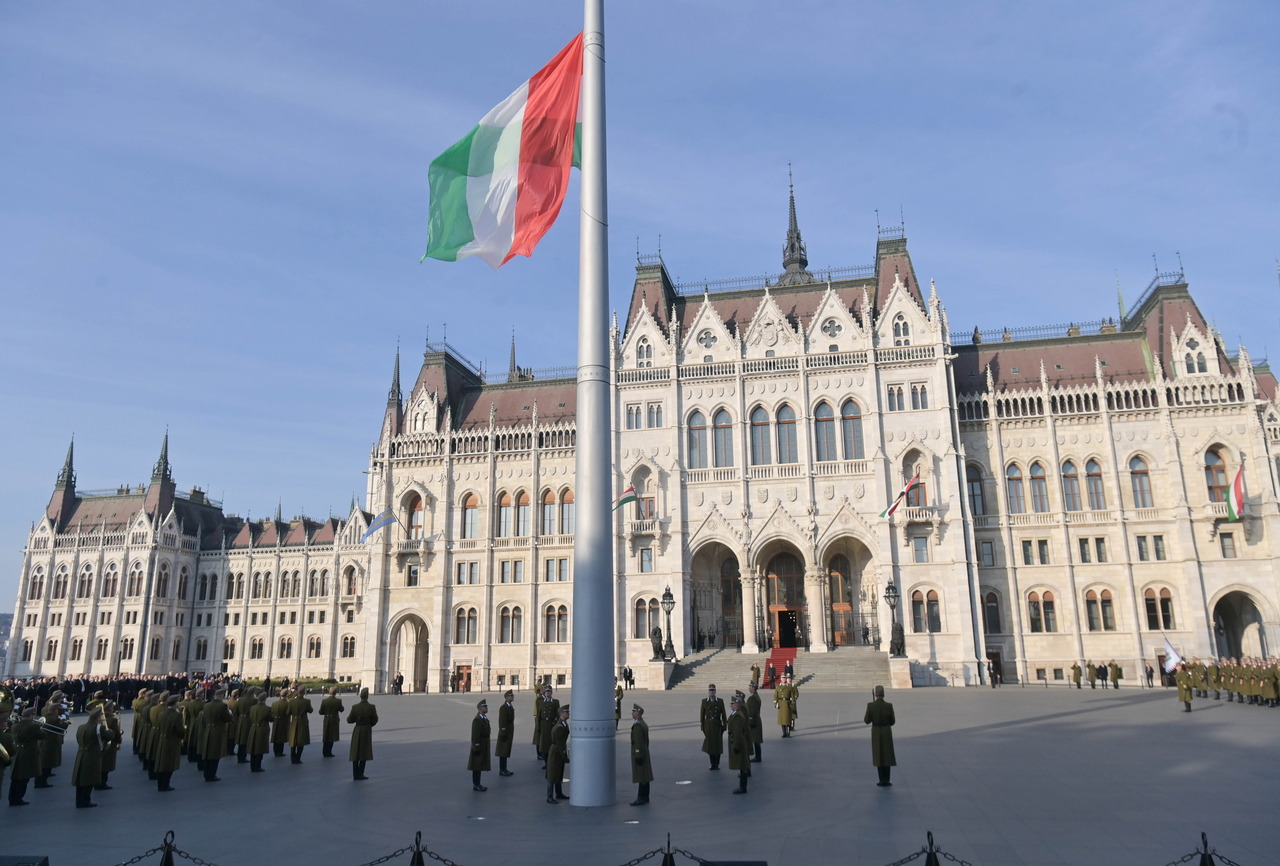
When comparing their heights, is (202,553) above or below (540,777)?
above

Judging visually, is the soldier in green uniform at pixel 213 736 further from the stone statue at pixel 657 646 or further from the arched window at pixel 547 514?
the arched window at pixel 547 514

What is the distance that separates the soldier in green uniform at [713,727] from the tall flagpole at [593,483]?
3845mm

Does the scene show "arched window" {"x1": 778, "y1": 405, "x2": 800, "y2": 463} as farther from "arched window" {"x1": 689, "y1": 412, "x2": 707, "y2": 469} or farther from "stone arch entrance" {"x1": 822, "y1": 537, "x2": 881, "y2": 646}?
"stone arch entrance" {"x1": 822, "y1": 537, "x2": 881, "y2": 646}

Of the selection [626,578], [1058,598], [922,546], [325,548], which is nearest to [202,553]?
[325,548]

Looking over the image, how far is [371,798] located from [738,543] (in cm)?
A: 3470

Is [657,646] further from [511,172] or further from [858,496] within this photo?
[511,172]

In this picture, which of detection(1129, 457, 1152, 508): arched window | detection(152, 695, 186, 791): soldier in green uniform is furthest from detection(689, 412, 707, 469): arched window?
detection(152, 695, 186, 791): soldier in green uniform

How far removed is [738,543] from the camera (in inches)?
1892

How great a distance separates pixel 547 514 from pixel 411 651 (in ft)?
43.4

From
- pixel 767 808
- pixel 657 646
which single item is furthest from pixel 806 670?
pixel 767 808

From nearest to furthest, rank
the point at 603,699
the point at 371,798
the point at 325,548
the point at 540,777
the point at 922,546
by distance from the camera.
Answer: the point at 603,699, the point at 371,798, the point at 540,777, the point at 922,546, the point at 325,548

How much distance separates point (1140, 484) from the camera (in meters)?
48.2

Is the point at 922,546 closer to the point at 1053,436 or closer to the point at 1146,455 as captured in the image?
the point at 1053,436

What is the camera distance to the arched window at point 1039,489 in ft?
161
